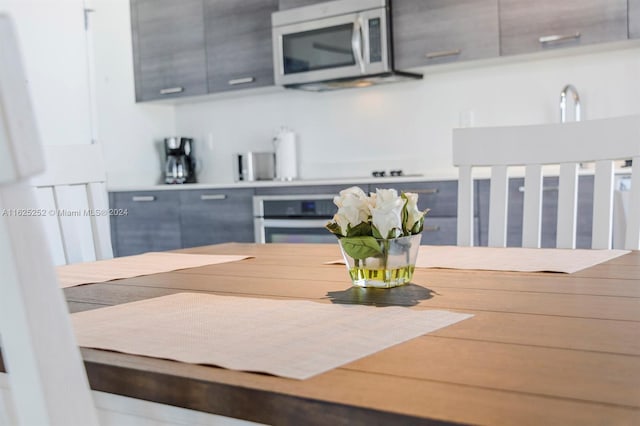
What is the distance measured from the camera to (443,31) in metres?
3.53

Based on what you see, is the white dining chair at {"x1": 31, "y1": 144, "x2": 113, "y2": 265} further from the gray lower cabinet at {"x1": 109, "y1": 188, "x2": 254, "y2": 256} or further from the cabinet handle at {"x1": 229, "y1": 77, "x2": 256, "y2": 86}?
the cabinet handle at {"x1": 229, "y1": 77, "x2": 256, "y2": 86}

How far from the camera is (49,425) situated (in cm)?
56

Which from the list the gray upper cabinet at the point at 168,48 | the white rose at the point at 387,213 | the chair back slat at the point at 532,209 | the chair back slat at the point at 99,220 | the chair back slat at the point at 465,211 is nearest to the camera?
the white rose at the point at 387,213

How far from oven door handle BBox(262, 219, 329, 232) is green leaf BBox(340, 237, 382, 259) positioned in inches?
99.4

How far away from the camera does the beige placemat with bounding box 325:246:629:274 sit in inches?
52.5

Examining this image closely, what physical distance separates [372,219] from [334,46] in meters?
2.85

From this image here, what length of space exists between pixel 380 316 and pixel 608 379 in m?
0.35

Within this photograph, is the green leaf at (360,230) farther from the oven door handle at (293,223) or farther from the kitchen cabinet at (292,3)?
the kitchen cabinet at (292,3)

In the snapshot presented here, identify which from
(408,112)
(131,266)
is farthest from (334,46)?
(131,266)

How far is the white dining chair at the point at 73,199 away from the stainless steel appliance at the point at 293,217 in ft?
5.64

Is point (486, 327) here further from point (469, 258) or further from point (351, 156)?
point (351, 156)

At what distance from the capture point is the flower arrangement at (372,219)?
110 cm

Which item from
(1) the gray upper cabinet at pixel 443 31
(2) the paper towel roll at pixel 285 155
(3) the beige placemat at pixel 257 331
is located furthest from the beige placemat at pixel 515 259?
(2) the paper towel roll at pixel 285 155

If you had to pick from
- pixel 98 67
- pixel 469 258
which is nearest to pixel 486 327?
pixel 469 258
